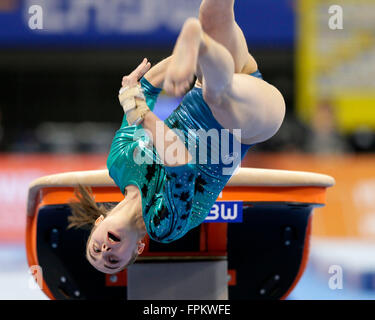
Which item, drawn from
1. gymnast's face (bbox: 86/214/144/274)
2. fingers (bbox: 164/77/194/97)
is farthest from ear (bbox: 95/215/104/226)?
fingers (bbox: 164/77/194/97)

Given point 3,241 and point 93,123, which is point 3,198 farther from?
point 93,123

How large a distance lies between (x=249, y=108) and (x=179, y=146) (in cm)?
28

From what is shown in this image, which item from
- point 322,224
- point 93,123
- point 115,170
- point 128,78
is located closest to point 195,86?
point 128,78

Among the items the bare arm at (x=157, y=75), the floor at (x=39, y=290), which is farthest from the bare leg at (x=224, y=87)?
the floor at (x=39, y=290)

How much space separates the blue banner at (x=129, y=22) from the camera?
7.01 m

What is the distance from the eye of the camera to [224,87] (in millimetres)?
1811

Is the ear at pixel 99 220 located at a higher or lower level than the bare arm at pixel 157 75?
lower

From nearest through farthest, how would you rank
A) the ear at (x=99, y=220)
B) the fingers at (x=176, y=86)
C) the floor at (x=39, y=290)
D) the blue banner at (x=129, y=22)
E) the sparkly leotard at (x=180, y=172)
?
the fingers at (x=176, y=86) → the sparkly leotard at (x=180, y=172) → the ear at (x=99, y=220) → the floor at (x=39, y=290) → the blue banner at (x=129, y=22)

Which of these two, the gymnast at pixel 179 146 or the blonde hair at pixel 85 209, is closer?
the gymnast at pixel 179 146

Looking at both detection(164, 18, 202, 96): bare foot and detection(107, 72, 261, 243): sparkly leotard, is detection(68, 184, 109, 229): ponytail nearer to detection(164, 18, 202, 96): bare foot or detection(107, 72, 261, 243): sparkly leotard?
detection(107, 72, 261, 243): sparkly leotard

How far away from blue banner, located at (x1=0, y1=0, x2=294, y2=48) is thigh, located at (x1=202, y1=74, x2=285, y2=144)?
16.7 ft

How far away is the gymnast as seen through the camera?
1895 millimetres

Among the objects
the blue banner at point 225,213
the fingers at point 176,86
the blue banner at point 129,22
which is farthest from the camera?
the blue banner at point 129,22

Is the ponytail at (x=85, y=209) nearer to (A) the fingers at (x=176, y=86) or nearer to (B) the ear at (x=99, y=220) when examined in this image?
(B) the ear at (x=99, y=220)
